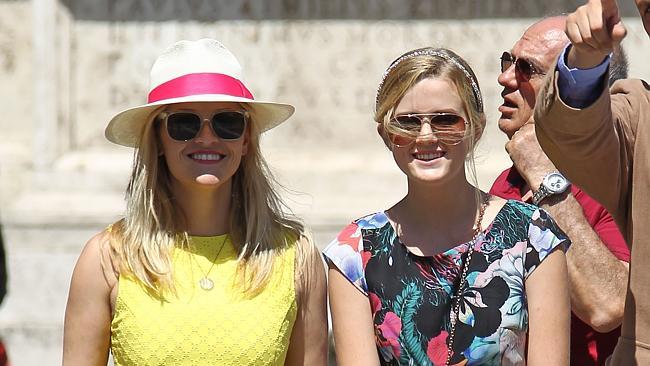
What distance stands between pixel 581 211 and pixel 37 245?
4155 millimetres

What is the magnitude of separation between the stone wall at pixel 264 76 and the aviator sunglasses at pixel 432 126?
3838mm

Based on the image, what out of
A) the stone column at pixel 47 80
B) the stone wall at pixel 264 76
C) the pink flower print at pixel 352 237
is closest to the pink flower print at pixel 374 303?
the pink flower print at pixel 352 237

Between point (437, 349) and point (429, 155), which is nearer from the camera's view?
point (437, 349)

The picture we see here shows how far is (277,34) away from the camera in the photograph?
736 centimetres

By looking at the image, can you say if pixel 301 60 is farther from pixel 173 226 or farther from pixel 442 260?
pixel 442 260

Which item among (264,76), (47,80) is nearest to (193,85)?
(264,76)

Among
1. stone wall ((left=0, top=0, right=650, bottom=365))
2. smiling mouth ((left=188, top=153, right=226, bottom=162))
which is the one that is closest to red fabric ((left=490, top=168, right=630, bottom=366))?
smiling mouth ((left=188, top=153, right=226, bottom=162))

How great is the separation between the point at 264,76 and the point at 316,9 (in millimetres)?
481

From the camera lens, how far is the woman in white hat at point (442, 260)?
3.15 meters

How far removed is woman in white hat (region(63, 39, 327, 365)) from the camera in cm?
340

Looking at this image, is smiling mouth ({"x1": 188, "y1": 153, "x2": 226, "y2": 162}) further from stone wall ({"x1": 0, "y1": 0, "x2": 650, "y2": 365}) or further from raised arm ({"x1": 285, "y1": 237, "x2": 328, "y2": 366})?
stone wall ({"x1": 0, "y1": 0, "x2": 650, "y2": 365})

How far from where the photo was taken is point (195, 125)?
3545 millimetres

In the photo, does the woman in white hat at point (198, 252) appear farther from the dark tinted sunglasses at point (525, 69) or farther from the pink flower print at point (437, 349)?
the dark tinted sunglasses at point (525, 69)

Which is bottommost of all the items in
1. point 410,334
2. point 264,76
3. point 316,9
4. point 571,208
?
point 410,334
